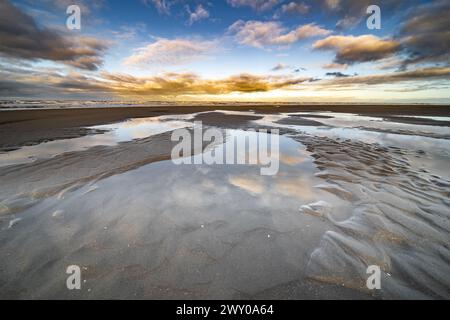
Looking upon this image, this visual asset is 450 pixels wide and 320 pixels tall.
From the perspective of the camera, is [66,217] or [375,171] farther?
[375,171]

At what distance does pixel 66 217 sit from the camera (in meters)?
3.60

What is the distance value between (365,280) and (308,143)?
8.55m

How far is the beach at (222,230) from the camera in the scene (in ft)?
7.57

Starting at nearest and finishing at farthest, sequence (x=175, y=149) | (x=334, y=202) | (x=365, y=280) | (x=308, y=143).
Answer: (x=365, y=280) → (x=334, y=202) → (x=175, y=149) → (x=308, y=143)

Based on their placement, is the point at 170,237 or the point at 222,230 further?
the point at 222,230

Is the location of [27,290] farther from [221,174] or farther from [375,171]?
[375,171]

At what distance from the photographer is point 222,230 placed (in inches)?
130

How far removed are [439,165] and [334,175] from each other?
4.35 m

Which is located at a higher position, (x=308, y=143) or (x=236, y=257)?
(x=308, y=143)

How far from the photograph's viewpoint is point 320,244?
2.95m

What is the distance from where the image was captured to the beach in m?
2.31

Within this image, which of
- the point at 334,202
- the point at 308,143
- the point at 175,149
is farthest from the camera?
the point at 308,143

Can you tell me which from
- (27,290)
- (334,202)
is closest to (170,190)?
(27,290)
